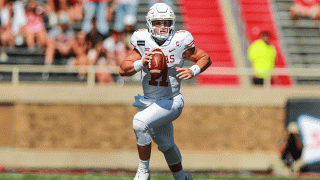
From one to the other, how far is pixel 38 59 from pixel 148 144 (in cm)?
741

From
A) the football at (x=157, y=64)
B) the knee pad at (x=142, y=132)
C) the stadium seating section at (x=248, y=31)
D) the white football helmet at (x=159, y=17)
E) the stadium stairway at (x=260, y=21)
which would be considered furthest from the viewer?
Answer: the stadium stairway at (x=260, y=21)

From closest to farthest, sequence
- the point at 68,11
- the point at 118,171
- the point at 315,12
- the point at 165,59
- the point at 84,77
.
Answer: the point at 165,59
the point at 118,171
the point at 84,77
the point at 68,11
the point at 315,12

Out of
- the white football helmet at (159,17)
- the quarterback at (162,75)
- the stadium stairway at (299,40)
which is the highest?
the white football helmet at (159,17)

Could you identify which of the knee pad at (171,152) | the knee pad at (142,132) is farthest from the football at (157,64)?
the knee pad at (171,152)

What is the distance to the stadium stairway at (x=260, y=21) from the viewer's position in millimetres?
14377

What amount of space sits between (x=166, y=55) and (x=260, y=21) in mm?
9648

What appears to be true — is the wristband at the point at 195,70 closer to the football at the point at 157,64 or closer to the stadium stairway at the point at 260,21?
the football at the point at 157,64

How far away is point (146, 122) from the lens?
5.96m

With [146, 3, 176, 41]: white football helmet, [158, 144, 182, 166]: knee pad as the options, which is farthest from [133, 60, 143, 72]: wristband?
[158, 144, 182, 166]: knee pad

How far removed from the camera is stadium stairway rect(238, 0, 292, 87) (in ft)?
47.2

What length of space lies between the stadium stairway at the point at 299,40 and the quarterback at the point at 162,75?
7.94 metres

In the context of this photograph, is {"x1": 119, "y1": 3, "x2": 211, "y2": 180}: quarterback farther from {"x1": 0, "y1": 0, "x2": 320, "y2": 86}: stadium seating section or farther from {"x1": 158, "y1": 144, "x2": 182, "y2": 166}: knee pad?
{"x1": 0, "y1": 0, "x2": 320, "y2": 86}: stadium seating section

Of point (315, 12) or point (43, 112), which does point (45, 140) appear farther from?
point (315, 12)

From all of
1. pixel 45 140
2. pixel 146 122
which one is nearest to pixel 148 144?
pixel 146 122
